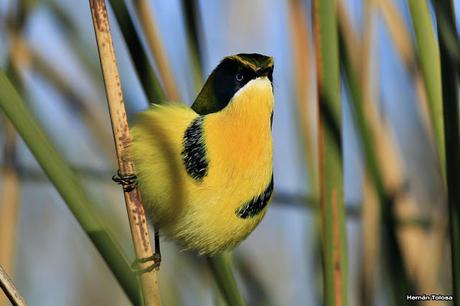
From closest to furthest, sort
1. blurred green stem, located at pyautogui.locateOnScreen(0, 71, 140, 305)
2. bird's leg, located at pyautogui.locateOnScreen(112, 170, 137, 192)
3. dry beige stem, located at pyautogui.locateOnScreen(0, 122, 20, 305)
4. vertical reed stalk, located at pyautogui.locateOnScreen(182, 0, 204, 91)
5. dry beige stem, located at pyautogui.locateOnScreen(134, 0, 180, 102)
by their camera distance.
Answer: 1. blurred green stem, located at pyautogui.locateOnScreen(0, 71, 140, 305)
2. bird's leg, located at pyautogui.locateOnScreen(112, 170, 137, 192)
3. vertical reed stalk, located at pyautogui.locateOnScreen(182, 0, 204, 91)
4. dry beige stem, located at pyautogui.locateOnScreen(134, 0, 180, 102)
5. dry beige stem, located at pyautogui.locateOnScreen(0, 122, 20, 305)

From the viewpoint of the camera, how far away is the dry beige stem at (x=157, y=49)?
995 millimetres

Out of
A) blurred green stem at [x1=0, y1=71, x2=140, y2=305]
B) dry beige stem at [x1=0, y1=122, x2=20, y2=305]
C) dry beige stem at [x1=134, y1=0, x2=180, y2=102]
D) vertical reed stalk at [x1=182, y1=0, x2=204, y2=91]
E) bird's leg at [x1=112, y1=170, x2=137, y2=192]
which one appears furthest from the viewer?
dry beige stem at [x1=0, y1=122, x2=20, y2=305]

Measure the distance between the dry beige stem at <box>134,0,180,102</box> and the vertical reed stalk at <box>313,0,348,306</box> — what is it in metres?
0.33

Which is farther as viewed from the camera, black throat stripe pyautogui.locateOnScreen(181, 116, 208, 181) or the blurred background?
the blurred background

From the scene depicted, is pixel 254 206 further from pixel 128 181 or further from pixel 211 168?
pixel 128 181

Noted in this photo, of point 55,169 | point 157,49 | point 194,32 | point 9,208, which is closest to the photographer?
point 55,169

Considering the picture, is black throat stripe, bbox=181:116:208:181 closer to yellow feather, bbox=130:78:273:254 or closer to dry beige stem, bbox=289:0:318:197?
yellow feather, bbox=130:78:273:254

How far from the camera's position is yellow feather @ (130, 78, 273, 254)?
857 millimetres

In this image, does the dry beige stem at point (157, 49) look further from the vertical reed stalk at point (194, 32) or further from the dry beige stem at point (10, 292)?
the dry beige stem at point (10, 292)

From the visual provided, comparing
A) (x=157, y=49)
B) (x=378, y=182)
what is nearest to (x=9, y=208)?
(x=157, y=49)

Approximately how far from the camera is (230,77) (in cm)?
94

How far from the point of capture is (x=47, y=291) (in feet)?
4.71

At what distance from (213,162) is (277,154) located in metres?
0.70

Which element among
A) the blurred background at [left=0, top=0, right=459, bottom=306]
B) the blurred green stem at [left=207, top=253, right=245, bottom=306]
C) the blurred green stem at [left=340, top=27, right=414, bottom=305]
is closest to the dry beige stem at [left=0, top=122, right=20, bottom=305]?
the blurred background at [left=0, top=0, right=459, bottom=306]
